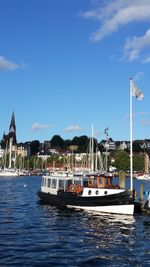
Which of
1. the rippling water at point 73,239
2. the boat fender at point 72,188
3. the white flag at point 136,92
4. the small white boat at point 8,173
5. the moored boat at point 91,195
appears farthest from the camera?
the small white boat at point 8,173

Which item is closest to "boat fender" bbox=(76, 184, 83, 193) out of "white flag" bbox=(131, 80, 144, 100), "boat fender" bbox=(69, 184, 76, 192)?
"boat fender" bbox=(69, 184, 76, 192)

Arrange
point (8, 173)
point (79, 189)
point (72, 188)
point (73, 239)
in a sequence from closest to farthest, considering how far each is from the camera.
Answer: point (73, 239), point (79, 189), point (72, 188), point (8, 173)

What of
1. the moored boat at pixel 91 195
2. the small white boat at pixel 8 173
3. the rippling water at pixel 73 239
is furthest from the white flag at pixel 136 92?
the small white boat at pixel 8 173

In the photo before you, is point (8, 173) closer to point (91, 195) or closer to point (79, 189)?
point (79, 189)

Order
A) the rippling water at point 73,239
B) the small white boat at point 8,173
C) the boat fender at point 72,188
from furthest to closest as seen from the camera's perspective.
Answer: the small white boat at point 8,173 → the boat fender at point 72,188 → the rippling water at point 73,239

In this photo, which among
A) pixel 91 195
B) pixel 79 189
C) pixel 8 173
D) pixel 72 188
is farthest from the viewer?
pixel 8 173

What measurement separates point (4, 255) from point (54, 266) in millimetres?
3764

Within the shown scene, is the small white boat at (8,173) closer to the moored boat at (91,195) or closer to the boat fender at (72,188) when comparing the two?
the moored boat at (91,195)

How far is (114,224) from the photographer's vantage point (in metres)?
42.5

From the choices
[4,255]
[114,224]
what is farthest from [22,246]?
[114,224]

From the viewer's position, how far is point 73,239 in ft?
112

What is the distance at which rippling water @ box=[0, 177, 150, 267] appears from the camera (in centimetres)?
2753

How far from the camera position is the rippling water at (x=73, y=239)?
27.5m

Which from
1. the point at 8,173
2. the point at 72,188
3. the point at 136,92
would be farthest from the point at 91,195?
the point at 8,173
